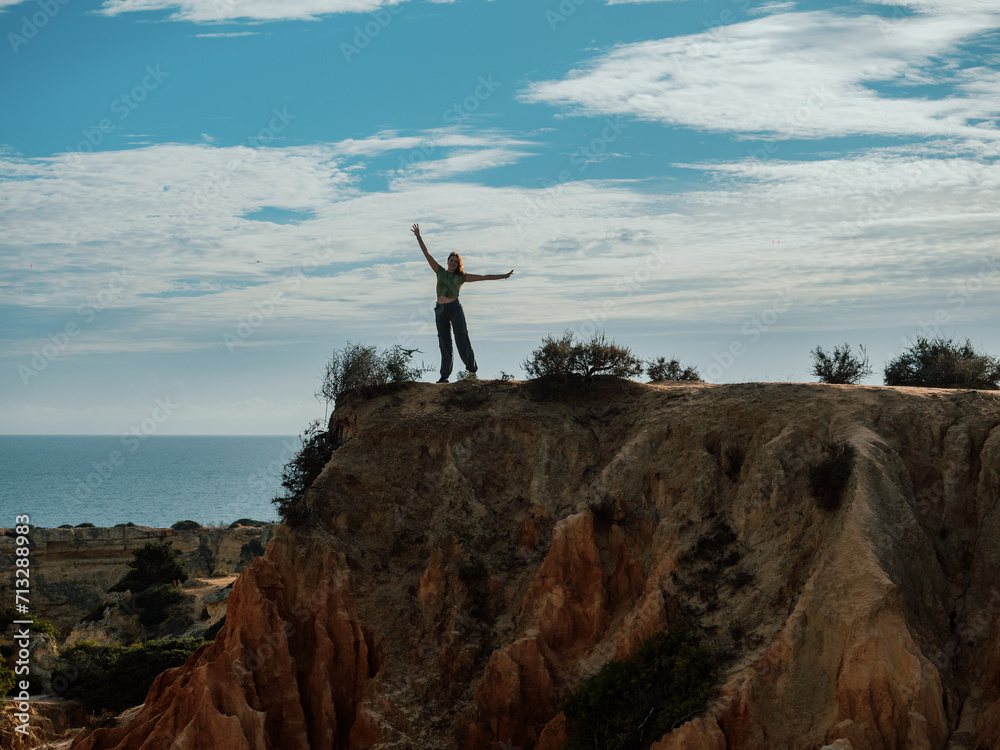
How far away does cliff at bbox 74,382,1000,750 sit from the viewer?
14.8 meters

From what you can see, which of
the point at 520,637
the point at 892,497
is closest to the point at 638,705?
the point at 520,637

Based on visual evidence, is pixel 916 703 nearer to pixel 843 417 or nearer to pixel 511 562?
pixel 843 417

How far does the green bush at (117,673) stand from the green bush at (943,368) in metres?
23.6

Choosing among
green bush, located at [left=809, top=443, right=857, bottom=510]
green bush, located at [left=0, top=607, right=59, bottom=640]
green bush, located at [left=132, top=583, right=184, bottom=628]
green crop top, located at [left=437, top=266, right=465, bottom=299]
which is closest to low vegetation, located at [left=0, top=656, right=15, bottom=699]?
green bush, located at [left=0, top=607, right=59, bottom=640]

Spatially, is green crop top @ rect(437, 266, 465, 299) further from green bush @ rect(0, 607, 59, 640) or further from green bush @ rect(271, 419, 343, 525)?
green bush @ rect(0, 607, 59, 640)

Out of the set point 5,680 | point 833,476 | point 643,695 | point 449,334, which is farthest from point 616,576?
point 5,680

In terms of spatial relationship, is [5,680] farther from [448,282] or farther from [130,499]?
[130,499]

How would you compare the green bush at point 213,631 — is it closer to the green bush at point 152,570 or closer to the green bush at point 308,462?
the green bush at point 152,570

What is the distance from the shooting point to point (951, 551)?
53.6 ft

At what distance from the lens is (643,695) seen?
15930mm

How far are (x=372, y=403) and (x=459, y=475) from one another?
3317 mm

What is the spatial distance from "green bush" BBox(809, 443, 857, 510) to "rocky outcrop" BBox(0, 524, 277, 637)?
146 ft

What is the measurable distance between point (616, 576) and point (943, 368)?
360 inches

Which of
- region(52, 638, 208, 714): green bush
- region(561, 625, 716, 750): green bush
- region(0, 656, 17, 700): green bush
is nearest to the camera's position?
region(561, 625, 716, 750): green bush
